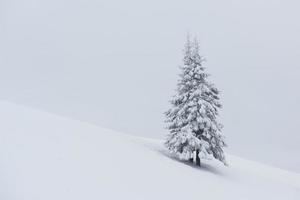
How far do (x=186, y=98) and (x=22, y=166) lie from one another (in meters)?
17.6

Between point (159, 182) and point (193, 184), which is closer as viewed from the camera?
point (159, 182)

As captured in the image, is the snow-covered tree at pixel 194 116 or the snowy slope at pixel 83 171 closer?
the snowy slope at pixel 83 171

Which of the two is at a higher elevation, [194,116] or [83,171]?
[194,116]

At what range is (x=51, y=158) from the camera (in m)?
17.3

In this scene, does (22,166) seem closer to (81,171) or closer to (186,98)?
(81,171)

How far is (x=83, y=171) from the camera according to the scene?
1716 cm

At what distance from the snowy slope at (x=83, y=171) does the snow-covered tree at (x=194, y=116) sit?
10.8 feet

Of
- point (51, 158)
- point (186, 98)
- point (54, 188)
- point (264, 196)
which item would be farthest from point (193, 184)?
point (186, 98)

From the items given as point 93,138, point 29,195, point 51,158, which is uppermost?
point 93,138

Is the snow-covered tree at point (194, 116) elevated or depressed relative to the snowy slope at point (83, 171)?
elevated

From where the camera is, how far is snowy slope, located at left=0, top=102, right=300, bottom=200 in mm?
14588

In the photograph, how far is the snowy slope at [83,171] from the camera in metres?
14.6

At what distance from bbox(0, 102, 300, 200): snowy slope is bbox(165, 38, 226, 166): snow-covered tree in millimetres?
3301

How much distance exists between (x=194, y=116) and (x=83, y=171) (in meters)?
14.1
